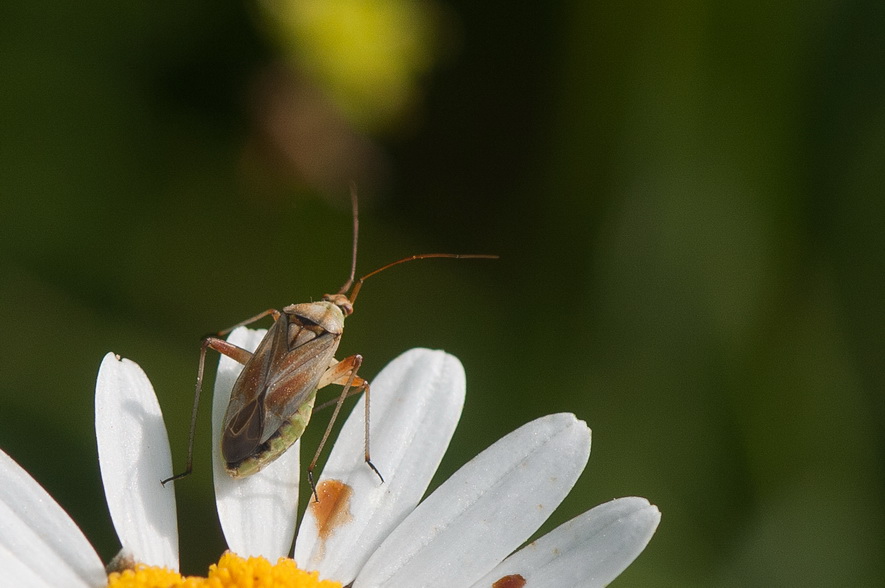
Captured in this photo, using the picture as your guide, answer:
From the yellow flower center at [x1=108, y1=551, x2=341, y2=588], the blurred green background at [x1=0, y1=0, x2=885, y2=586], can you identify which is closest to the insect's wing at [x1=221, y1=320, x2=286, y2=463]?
the yellow flower center at [x1=108, y1=551, x2=341, y2=588]

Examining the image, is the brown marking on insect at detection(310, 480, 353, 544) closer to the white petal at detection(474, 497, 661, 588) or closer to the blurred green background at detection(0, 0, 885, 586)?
the white petal at detection(474, 497, 661, 588)

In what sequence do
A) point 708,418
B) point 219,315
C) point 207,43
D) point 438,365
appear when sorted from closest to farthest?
point 438,365, point 708,418, point 219,315, point 207,43

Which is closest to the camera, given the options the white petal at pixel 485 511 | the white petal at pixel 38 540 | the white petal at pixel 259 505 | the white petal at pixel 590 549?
the white petal at pixel 38 540

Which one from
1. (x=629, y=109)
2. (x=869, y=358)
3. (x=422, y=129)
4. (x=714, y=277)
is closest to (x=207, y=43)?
(x=422, y=129)

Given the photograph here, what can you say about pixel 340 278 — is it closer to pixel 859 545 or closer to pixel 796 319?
pixel 796 319

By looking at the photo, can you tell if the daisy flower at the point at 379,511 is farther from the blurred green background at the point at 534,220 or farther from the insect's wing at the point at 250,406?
the blurred green background at the point at 534,220

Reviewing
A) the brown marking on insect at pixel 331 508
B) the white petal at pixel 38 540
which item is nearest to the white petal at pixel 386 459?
the brown marking on insect at pixel 331 508

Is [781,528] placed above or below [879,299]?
below
